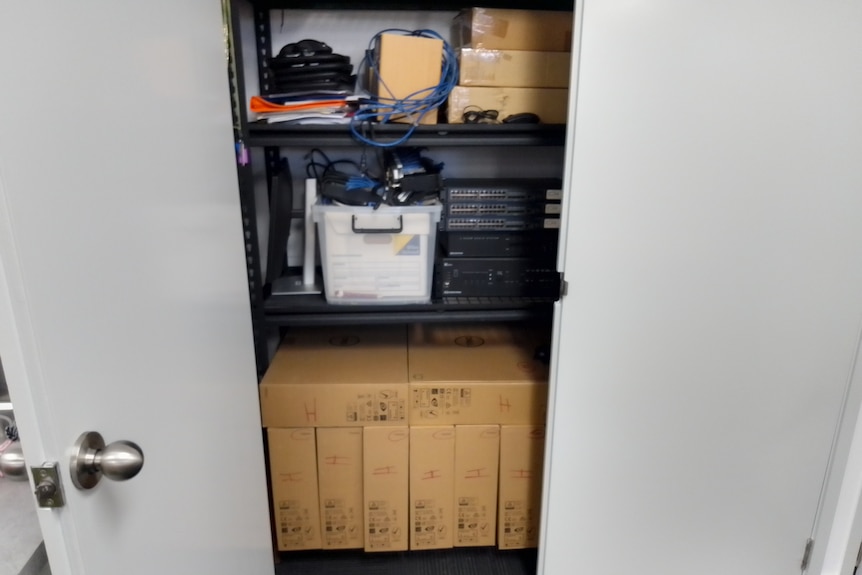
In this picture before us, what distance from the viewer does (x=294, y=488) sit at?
5.17 ft

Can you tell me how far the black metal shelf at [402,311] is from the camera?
1461mm

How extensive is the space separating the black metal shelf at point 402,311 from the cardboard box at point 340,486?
0.31 m

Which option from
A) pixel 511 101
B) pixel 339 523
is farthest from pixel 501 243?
pixel 339 523

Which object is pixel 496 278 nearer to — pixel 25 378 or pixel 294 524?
pixel 294 524

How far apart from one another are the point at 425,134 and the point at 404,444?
0.82 meters

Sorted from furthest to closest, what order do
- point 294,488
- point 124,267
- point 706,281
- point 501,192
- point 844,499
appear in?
1. point 294,488
2. point 501,192
3. point 844,499
4. point 706,281
5. point 124,267

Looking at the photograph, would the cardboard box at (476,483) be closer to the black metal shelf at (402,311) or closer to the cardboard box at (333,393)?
the cardboard box at (333,393)

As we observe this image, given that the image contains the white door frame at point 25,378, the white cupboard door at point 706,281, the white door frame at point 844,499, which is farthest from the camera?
the white door frame at point 844,499

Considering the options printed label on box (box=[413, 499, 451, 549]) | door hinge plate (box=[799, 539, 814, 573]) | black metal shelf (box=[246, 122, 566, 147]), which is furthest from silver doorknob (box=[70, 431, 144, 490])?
door hinge plate (box=[799, 539, 814, 573])

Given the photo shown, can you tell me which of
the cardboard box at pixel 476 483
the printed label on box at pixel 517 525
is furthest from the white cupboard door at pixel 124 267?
the printed label on box at pixel 517 525

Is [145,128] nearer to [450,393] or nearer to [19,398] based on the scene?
[19,398]

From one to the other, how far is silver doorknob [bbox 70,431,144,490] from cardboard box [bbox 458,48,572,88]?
110 centimetres

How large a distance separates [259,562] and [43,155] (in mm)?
1103

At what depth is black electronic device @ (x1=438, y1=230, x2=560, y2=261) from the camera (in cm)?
148
